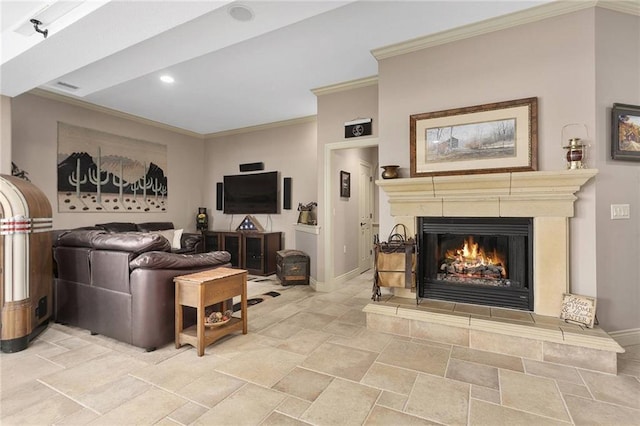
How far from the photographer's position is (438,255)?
3102mm

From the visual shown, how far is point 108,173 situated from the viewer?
16.8 feet

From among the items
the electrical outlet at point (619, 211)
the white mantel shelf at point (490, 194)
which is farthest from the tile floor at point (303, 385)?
the white mantel shelf at point (490, 194)

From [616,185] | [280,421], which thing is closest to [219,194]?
[280,421]

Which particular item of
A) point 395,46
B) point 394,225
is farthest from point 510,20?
point 394,225

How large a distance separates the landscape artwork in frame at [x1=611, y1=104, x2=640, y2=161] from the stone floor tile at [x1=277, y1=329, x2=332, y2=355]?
2.89 metres

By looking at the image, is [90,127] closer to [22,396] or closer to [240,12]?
[240,12]

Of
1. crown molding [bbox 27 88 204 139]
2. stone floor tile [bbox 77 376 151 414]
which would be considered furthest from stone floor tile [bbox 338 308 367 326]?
crown molding [bbox 27 88 204 139]

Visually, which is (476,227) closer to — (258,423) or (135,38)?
(258,423)

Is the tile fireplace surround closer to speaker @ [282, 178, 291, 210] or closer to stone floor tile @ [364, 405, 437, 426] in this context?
stone floor tile @ [364, 405, 437, 426]

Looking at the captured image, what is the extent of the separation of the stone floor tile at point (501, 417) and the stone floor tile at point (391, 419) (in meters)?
0.27

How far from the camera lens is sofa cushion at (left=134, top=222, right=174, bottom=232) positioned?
210 inches

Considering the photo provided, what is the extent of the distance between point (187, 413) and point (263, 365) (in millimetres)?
616

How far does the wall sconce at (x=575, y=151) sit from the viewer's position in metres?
2.40

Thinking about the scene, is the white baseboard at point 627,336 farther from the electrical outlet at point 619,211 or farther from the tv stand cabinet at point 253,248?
the tv stand cabinet at point 253,248
